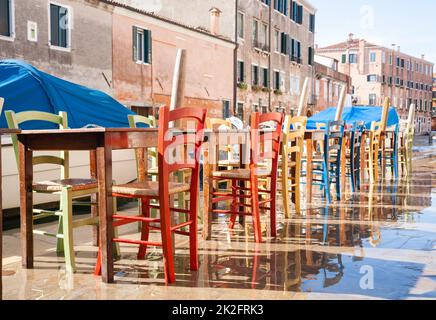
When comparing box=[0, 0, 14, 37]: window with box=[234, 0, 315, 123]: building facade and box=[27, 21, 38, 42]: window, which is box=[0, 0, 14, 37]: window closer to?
box=[27, 21, 38, 42]: window

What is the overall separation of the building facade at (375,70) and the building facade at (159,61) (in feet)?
110

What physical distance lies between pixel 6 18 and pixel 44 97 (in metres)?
6.15

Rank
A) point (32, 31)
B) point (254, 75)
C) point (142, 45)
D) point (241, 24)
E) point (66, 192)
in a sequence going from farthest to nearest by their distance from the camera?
point (254, 75) → point (241, 24) → point (142, 45) → point (32, 31) → point (66, 192)

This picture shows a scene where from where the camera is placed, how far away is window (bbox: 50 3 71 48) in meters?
14.4

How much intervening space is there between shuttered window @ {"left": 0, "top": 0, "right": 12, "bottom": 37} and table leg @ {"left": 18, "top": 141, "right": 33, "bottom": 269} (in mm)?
9977

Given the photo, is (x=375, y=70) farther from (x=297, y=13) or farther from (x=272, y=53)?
(x=272, y=53)

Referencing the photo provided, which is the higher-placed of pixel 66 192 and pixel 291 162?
pixel 291 162

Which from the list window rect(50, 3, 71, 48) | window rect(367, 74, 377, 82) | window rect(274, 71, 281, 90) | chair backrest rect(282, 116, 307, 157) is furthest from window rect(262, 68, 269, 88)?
window rect(367, 74, 377, 82)

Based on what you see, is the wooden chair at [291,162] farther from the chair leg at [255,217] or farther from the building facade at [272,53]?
the building facade at [272,53]

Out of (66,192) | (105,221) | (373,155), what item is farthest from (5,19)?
(105,221)

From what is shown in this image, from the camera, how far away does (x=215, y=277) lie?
384 centimetres

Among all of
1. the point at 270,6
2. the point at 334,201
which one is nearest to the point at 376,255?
the point at 334,201

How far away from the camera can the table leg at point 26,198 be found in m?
4.12

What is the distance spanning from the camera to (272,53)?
1166 inches
